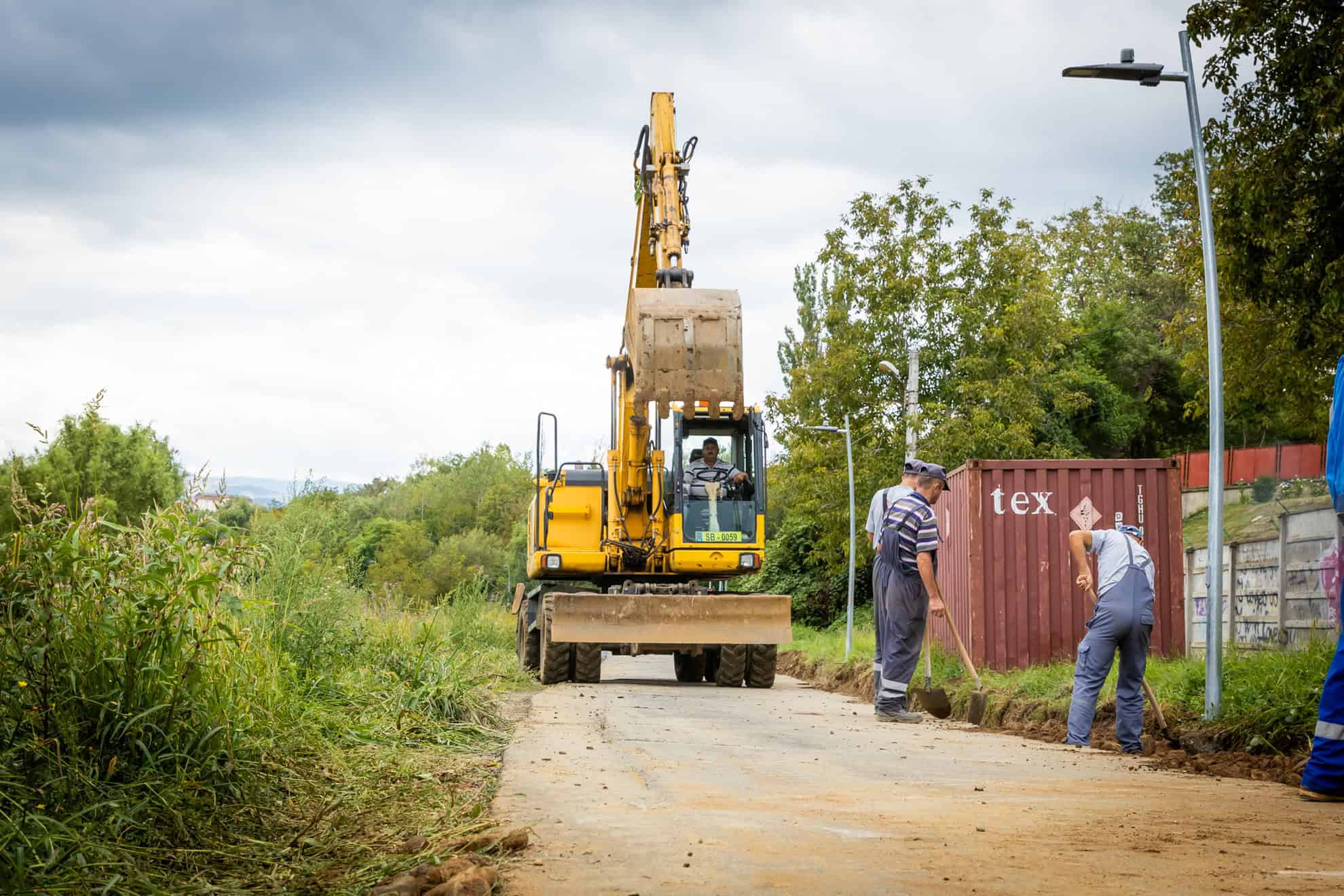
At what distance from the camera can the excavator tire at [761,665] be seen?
1684 cm

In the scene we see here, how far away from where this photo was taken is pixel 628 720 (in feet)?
35.9

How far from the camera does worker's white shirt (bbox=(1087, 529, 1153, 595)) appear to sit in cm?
963

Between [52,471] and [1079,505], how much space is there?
10673mm

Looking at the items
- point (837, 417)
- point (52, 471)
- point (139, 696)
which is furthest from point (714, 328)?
point (837, 417)

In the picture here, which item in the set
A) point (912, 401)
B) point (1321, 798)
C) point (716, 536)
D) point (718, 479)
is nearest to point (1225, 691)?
point (1321, 798)

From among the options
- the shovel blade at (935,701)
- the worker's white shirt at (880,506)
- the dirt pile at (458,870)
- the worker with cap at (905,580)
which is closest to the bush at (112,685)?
the dirt pile at (458,870)

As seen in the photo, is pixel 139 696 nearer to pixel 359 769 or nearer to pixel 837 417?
pixel 359 769

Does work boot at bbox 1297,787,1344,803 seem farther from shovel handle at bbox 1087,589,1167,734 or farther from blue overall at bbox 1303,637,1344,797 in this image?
shovel handle at bbox 1087,589,1167,734

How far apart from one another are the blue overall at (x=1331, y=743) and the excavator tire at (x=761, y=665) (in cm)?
1060

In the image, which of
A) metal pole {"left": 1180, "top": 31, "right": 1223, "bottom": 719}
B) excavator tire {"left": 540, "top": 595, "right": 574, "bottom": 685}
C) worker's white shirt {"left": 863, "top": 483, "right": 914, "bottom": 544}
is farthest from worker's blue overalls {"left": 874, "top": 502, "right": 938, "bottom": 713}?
excavator tire {"left": 540, "top": 595, "right": 574, "bottom": 685}

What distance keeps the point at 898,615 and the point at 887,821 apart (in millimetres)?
5988

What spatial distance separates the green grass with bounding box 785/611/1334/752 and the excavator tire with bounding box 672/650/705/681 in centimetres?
389

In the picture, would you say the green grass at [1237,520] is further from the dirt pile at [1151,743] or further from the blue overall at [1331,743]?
the blue overall at [1331,743]

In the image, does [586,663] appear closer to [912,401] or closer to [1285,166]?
[1285,166]
